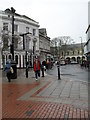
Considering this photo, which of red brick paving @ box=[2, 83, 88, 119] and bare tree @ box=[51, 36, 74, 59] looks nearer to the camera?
red brick paving @ box=[2, 83, 88, 119]

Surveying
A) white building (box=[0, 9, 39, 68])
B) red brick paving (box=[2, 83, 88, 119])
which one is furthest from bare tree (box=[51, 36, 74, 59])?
red brick paving (box=[2, 83, 88, 119])

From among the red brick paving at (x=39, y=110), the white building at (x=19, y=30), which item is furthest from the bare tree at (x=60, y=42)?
the red brick paving at (x=39, y=110)

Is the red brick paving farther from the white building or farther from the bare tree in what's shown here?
the bare tree

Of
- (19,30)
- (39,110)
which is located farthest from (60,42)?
(39,110)

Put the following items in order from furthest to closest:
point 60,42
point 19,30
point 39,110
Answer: point 60,42
point 19,30
point 39,110

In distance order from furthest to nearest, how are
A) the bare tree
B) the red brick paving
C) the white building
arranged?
the bare tree, the white building, the red brick paving

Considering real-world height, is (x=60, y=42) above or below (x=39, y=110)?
above

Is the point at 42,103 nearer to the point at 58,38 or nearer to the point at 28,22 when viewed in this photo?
the point at 28,22

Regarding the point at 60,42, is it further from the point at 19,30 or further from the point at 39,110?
the point at 39,110

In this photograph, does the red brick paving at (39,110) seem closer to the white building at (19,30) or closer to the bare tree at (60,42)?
the white building at (19,30)

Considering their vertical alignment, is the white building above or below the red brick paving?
above

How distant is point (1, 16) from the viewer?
3912cm

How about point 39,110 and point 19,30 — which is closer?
point 39,110

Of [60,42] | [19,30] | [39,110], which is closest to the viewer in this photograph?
[39,110]
